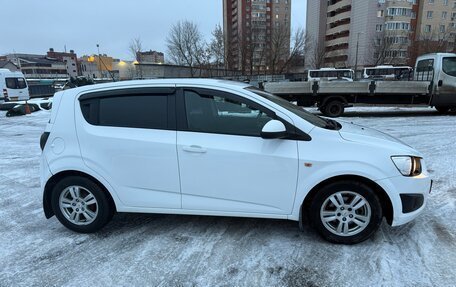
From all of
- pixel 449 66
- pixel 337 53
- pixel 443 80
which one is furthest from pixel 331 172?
pixel 337 53

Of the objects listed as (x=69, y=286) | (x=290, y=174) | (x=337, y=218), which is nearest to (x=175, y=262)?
(x=69, y=286)

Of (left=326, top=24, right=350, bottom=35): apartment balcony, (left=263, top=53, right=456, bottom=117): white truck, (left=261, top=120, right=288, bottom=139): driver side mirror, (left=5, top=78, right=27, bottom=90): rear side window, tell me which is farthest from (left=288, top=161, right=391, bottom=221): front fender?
(left=326, top=24, right=350, bottom=35): apartment balcony

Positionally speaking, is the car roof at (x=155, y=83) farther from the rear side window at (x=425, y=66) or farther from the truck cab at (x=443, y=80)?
the rear side window at (x=425, y=66)

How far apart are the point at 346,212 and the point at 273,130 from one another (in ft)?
3.65

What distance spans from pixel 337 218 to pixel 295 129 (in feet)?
3.26

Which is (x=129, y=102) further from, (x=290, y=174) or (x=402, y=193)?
(x=402, y=193)

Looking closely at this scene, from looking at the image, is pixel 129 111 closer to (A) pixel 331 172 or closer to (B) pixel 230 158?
(B) pixel 230 158

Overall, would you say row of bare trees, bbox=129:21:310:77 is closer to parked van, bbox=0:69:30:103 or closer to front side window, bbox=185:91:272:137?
parked van, bbox=0:69:30:103

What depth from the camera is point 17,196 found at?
4.78m

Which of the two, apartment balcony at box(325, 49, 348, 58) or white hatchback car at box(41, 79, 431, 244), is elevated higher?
apartment balcony at box(325, 49, 348, 58)

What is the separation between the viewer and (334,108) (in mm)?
13219

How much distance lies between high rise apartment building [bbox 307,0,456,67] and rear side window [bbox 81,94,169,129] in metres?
64.5

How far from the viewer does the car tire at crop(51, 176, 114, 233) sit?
342 cm

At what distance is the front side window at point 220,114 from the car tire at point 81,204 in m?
1.29
